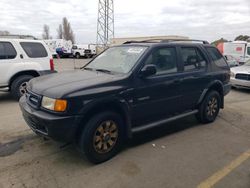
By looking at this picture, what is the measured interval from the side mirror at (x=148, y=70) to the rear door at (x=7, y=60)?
4923mm

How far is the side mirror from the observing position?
4174 millimetres

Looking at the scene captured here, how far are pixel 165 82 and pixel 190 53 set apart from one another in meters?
1.14

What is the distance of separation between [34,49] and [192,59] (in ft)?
16.5

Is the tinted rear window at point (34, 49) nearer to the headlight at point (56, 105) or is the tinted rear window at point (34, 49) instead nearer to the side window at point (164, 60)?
the side window at point (164, 60)

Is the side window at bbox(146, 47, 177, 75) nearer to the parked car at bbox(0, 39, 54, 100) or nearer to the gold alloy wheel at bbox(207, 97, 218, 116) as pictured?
the gold alloy wheel at bbox(207, 97, 218, 116)

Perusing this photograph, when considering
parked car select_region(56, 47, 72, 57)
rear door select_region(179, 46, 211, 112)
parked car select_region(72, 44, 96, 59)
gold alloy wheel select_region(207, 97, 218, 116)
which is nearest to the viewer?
rear door select_region(179, 46, 211, 112)

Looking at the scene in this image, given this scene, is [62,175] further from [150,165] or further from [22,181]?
[150,165]

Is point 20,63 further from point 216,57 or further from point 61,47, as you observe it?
point 61,47

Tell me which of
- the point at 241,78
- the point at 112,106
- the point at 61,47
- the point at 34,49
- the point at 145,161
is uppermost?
the point at 61,47

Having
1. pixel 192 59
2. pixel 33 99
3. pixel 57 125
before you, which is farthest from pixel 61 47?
pixel 57 125

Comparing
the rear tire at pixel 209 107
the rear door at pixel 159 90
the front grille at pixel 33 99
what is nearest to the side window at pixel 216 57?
the rear tire at pixel 209 107

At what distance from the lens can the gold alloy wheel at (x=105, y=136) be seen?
3.79 metres

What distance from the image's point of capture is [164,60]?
4.77 m

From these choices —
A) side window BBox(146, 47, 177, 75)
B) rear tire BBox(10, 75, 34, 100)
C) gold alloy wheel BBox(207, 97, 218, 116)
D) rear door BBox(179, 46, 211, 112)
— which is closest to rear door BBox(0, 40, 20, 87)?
rear tire BBox(10, 75, 34, 100)
